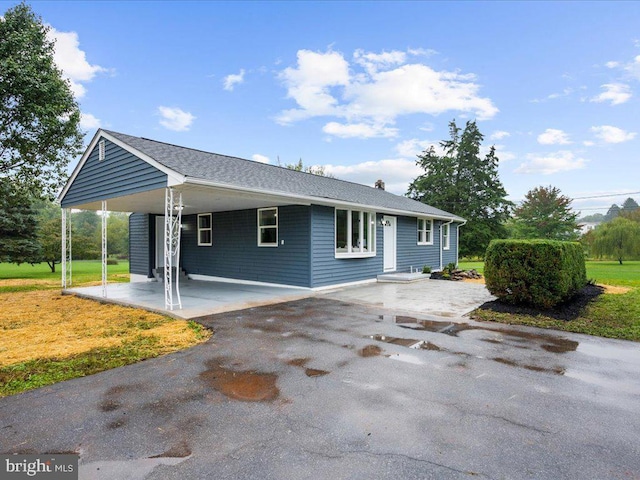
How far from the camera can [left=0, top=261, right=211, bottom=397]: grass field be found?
3841 millimetres

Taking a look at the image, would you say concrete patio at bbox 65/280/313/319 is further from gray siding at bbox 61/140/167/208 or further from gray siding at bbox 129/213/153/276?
gray siding at bbox 129/213/153/276

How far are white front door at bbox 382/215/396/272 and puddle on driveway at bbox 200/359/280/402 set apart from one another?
9726 mm

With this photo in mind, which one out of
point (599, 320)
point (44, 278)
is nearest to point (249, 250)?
point (599, 320)

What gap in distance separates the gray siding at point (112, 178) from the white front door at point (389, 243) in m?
8.06

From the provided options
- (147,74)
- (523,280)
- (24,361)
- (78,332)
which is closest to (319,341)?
(24,361)

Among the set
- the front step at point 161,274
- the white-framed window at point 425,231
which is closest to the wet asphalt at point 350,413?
the front step at point 161,274

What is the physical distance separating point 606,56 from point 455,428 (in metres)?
14.9

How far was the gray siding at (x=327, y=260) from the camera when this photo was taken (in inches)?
389

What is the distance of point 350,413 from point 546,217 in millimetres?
34554

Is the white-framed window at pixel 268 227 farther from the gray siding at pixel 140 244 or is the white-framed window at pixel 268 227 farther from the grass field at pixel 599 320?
the grass field at pixel 599 320

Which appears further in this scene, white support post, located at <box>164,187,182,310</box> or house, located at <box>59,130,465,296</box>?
house, located at <box>59,130,465,296</box>

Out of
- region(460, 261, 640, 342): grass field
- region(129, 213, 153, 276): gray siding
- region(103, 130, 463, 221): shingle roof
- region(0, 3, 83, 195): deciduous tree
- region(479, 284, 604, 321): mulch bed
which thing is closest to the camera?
region(460, 261, 640, 342): grass field

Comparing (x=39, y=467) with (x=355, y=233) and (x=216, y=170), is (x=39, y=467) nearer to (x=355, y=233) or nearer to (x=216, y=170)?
(x=216, y=170)

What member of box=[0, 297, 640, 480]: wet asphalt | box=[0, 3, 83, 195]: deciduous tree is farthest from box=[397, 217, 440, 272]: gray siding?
box=[0, 3, 83, 195]: deciduous tree
